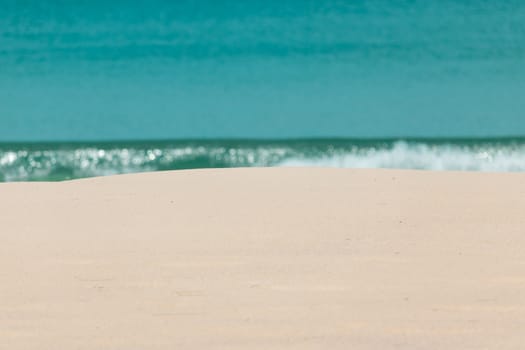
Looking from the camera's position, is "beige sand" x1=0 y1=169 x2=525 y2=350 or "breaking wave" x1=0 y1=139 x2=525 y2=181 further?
"breaking wave" x1=0 y1=139 x2=525 y2=181

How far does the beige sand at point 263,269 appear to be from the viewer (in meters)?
2.42

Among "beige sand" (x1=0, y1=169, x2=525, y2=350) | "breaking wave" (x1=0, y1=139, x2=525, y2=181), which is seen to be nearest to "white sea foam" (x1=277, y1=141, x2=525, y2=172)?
"breaking wave" (x1=0, y1=139, x2=525, y2=181)

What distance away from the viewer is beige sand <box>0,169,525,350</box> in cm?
242

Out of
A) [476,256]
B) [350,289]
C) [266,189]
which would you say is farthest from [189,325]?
[266,189]

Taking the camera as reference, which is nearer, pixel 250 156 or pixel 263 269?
pixel 263 269

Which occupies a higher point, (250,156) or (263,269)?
(250,156)

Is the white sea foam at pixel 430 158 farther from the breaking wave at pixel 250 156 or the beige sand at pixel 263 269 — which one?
the beige sand at pixel 263 269

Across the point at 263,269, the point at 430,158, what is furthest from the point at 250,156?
the point at 263,269

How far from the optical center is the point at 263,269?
3.21m

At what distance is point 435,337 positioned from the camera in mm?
2363

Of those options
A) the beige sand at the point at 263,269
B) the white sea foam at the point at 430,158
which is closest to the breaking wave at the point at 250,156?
the white sea foam at the point at 430,158

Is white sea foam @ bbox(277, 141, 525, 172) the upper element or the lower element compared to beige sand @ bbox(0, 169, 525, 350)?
upper

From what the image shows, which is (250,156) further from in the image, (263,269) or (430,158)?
(263,269)

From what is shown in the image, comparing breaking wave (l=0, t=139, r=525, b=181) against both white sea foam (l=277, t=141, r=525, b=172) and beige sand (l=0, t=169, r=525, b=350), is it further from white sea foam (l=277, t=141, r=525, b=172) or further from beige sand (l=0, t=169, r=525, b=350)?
beige sand (l=0, t=169, r=525, b=350)
